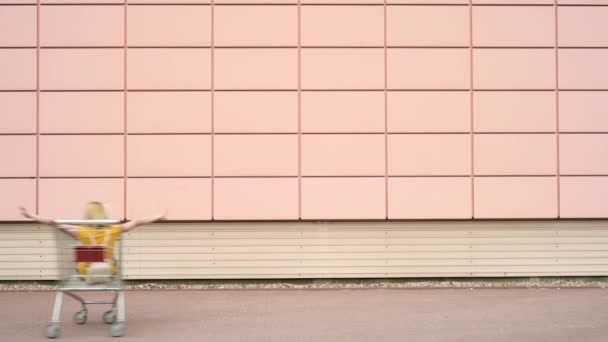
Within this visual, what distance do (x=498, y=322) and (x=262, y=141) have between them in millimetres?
4381

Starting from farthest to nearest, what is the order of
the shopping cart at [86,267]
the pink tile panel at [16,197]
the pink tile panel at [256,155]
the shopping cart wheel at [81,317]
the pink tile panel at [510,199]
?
the pink tile panel at [510,199] → the pink tile panel at [256,155] → the pink tile panel at [16,197] → the shopping cart wheel at [81,317] → the shopping cart at [86,267]

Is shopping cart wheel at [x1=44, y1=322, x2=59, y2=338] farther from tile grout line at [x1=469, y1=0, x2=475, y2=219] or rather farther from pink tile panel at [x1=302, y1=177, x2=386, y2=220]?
tile grout line at [x1=469, y1=0, x2=475, y2=219]

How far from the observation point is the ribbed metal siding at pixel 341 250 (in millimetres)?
11797

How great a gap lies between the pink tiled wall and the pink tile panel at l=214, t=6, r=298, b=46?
20 mm

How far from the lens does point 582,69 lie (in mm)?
11852

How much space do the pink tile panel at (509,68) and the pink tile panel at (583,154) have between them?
0.88m

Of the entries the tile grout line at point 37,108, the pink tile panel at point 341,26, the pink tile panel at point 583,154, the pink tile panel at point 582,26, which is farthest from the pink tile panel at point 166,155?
the pink tile panel at point 582,26

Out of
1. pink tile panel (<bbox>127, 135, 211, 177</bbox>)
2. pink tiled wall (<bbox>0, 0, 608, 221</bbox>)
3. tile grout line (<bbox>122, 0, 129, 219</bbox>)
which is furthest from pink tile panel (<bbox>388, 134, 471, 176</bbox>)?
tile grout line (<bbox>122, 0, 129, 219</bbox>)

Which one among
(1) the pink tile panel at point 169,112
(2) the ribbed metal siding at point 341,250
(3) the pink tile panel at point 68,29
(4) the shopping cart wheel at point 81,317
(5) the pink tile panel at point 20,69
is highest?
(3) the pink tile panel at point 68,29

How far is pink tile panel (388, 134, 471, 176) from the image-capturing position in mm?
11758

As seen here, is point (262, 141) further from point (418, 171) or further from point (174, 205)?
point (418, 171)

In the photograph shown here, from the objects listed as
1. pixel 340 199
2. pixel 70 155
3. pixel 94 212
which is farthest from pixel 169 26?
pixel 94 212

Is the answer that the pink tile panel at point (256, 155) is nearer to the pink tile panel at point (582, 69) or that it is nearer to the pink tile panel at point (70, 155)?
the pink tile panel at point (70, 155)

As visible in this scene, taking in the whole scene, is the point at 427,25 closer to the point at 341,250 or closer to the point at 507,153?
the point at 507,153
